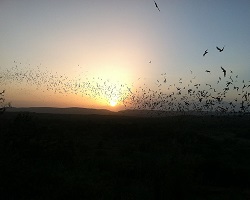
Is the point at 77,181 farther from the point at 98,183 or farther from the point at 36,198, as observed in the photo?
the point at 36,198

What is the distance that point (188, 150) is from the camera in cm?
3684

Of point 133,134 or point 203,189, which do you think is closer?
point 203,189

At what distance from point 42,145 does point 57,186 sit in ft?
32.4

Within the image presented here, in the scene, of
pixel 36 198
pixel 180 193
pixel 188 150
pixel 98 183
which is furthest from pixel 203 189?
pixel 188 150

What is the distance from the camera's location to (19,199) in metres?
16.0

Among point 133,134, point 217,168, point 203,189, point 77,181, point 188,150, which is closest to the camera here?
point 77,181

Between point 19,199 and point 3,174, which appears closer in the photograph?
point 19,199

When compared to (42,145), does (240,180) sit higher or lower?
lower

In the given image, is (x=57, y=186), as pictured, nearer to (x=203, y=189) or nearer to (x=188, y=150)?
(x=203, y=189)

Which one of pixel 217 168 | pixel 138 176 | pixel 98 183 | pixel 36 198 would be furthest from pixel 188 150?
pixel 36 198

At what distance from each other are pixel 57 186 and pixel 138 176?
6362 mm

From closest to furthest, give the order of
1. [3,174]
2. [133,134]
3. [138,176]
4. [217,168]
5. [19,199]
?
[19,199]
[3,174]
[138,176]
[217,168]
[133,134]

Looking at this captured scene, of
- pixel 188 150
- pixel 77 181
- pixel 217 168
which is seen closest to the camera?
pixel 77 181

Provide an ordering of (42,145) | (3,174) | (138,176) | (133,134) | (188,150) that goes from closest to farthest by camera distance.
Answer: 1. (3,174)
2. (138,176)
3. (42,145)
4. (188,150)
5. (133,134)
